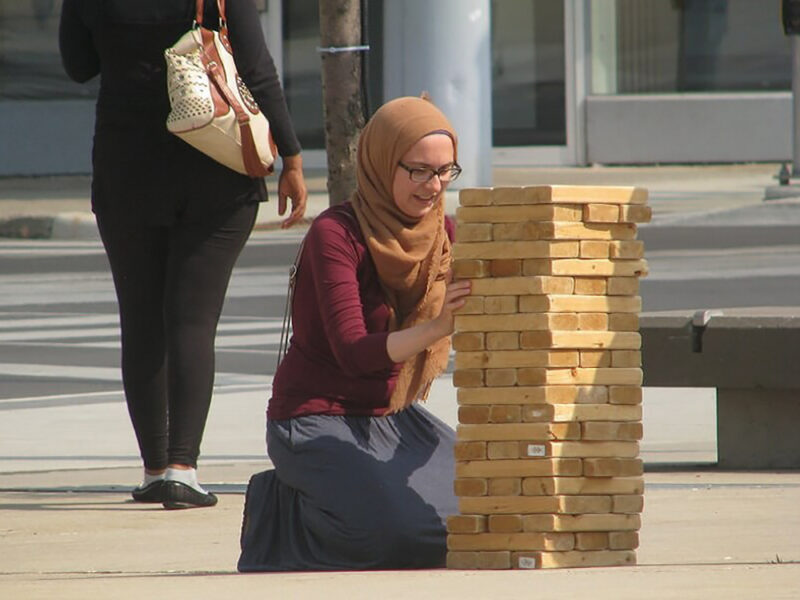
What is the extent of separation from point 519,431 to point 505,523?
0.22 m

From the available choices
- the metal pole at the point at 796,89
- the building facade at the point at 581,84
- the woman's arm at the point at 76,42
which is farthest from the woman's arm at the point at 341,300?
the building facade at the point at 581,84

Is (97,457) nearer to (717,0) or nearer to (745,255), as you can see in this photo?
(745,255)

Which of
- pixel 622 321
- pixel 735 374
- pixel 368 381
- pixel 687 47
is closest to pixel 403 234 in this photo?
pixel 368 381

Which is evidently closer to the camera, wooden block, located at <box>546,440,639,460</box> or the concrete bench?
wooden block, located at <box>546,440,639,460</box>

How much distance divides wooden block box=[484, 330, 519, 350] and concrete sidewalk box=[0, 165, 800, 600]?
0.52 metres

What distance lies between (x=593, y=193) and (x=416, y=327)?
55cm

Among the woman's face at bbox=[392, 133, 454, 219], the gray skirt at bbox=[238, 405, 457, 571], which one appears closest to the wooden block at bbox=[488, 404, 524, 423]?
the gray skirt at bbox=[238, 405, 457, 571]

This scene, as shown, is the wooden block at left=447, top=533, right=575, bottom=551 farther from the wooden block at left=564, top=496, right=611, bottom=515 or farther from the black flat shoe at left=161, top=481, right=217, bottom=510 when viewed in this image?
the black flat shoe at left=161, top=481, right=217, bottom=510

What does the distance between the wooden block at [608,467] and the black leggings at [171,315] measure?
1.76 m

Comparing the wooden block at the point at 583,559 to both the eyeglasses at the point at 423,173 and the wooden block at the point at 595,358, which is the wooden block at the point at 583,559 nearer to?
the wooden block at the point at 595,358

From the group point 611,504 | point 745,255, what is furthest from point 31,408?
point 745,255

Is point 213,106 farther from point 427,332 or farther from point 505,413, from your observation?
point 505,413

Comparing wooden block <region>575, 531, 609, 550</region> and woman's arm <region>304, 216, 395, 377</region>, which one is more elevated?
woman's arm <region>304, 216, 395, 377</region>

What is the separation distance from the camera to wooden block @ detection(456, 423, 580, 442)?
4.70 meters
